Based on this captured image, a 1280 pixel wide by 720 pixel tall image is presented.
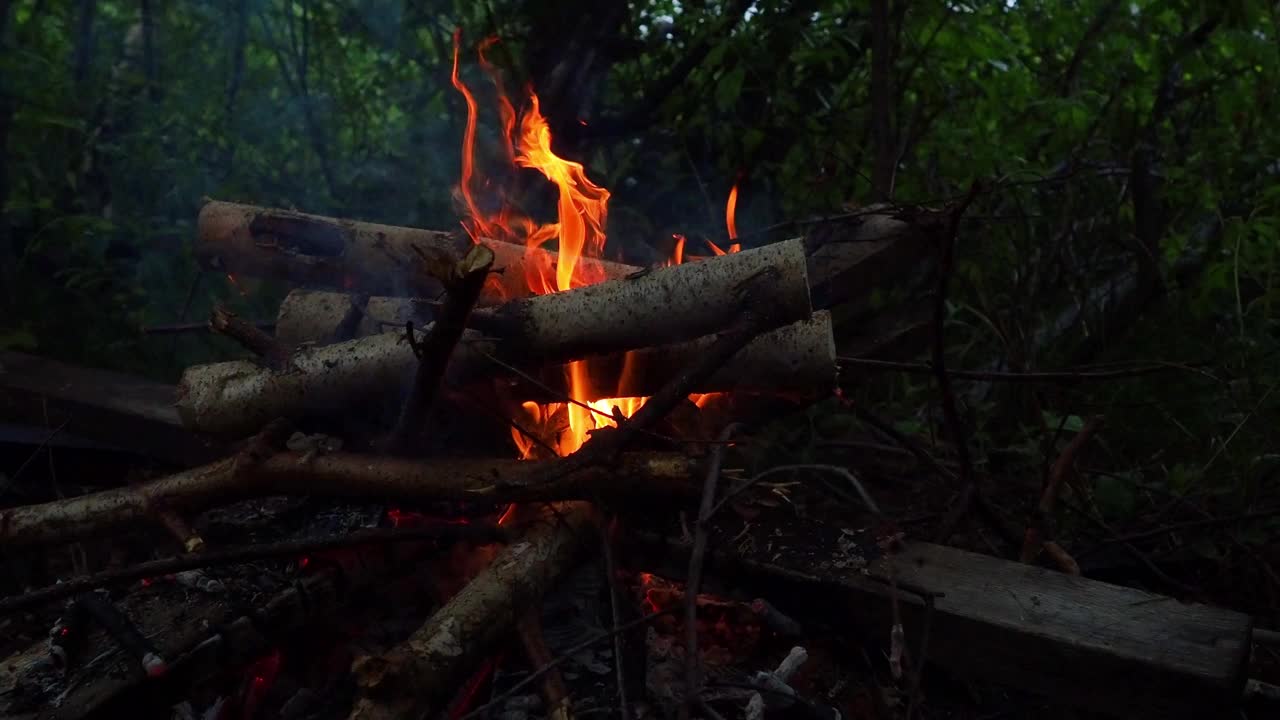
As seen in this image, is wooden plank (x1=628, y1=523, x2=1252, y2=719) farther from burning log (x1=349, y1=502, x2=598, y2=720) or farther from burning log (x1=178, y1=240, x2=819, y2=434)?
burning log (x1=178, y1=240, x2=819, y2=434)

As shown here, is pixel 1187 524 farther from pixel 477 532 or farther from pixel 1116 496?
pixel 477 532

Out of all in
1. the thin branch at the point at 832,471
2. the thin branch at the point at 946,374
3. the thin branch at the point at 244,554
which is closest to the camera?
the thin branch at the point at 832,471

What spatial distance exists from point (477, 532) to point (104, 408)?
2002 mm

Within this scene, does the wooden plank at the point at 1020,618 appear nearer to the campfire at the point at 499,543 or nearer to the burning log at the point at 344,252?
the campfire at the point at 499,543

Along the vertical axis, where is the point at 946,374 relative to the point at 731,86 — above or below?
below

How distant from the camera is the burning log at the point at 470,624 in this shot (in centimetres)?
193

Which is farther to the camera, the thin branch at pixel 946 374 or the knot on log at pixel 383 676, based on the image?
the thin branch at pixel 946 374

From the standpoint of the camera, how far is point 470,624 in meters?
2.13

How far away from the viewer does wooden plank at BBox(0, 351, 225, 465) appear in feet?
11.5

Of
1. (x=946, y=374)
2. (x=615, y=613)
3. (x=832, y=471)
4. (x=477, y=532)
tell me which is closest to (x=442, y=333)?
(x=477, y=532)

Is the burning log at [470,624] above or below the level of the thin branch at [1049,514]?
below

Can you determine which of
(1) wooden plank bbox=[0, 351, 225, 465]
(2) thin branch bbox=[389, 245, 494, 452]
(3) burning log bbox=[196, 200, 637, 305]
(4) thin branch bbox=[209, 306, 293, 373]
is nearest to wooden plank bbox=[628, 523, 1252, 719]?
(2) thin branch bbox=[389, 245, 494, 452]

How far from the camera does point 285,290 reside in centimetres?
520

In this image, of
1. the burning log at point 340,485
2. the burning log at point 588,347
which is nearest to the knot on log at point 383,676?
the burning log at point 340,485
